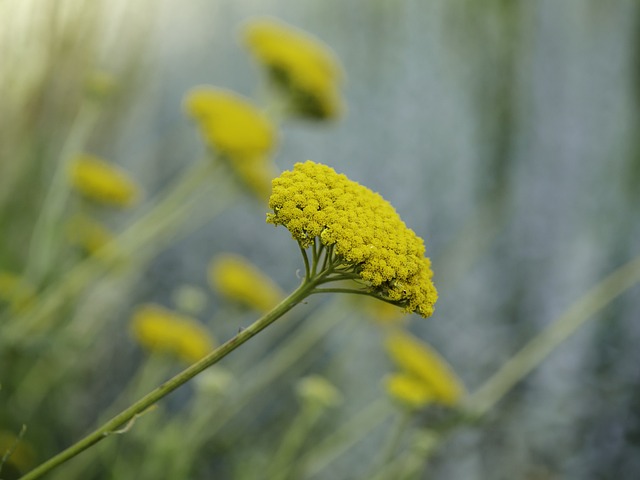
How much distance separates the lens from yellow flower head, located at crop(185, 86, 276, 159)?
4.97 feet

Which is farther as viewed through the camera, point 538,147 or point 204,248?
point 204,248

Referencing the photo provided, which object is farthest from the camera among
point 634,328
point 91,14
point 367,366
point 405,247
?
point 367,366

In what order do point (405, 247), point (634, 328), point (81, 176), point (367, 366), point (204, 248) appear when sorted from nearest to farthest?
point (405, 247)
point (81, 176)
point (634, 328)
point (367, 366)
point (204, 248)

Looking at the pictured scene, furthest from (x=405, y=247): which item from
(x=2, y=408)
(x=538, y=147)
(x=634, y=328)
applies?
(x=538, y=147)

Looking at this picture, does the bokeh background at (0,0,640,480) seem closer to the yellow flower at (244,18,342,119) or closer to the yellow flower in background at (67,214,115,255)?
the yellow flower in background at (67,214,115,255)

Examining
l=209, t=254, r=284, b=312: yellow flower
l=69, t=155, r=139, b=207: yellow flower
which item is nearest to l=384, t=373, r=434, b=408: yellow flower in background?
l=209, t=254, r=284, b=312: yellow flower

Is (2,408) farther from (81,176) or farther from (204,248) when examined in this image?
(204,248)

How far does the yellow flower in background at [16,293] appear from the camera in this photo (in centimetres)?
145

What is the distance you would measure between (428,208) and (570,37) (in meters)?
0.84

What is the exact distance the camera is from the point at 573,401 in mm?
2781

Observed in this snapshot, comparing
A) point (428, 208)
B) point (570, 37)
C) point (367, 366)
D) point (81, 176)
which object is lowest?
point (81, 176)

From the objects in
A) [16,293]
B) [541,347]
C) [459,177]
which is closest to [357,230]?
[16,293]

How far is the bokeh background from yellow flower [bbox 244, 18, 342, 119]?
2.85 feet

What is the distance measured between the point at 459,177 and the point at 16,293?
79.6 inches
